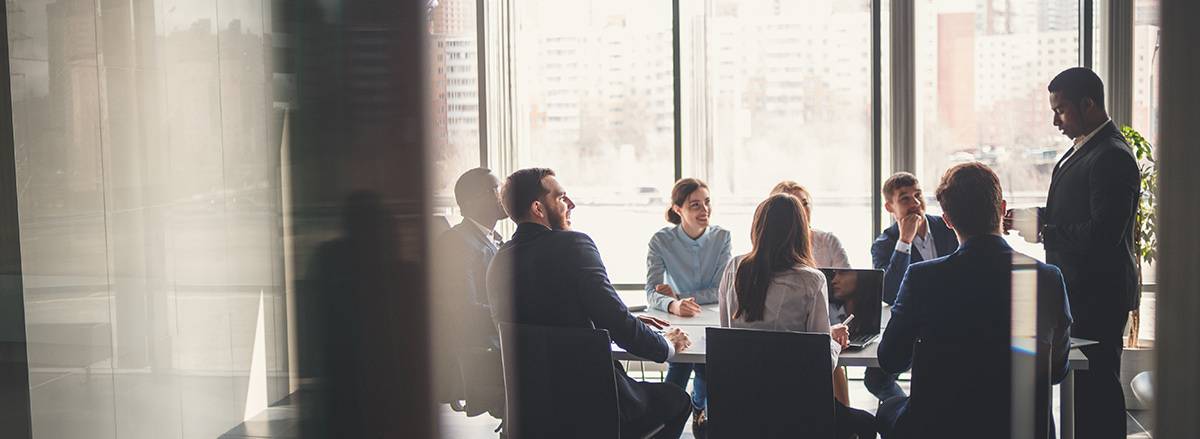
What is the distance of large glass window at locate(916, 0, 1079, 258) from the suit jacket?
1.88m

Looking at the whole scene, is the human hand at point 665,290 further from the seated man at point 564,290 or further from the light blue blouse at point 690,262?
the seated man at point 564,290

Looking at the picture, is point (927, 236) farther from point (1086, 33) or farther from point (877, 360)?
point (1086, 33)

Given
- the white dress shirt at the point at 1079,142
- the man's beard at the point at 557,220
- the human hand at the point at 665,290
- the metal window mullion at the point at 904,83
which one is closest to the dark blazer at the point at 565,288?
the man's beard at the point at 557,220

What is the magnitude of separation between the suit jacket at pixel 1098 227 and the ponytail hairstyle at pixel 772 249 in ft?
3.06

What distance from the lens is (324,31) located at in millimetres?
500

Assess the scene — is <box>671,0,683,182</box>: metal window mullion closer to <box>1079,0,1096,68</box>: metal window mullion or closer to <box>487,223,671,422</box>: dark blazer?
<box>1079,0,1096,68</box>: metal window mullion

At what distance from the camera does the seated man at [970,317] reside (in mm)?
2148

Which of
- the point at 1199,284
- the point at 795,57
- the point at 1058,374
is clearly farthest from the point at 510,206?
the point at 795,57

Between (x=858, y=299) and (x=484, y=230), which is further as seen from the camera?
(x=484, y=230)

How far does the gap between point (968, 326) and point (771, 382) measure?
20.7 inches

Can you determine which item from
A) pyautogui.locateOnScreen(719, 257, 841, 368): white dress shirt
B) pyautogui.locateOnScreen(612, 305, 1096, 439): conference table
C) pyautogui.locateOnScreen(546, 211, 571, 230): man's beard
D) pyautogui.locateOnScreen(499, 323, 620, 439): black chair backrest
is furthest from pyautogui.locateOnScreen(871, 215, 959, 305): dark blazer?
pyautogui.locateOnScreen(499, 323, 620, 439): black chair backrest

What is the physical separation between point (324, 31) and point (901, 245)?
3.34m

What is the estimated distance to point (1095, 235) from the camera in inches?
106

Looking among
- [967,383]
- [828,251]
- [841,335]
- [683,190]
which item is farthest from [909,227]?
[967,383]
